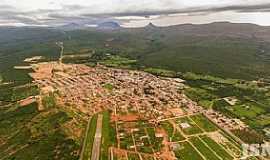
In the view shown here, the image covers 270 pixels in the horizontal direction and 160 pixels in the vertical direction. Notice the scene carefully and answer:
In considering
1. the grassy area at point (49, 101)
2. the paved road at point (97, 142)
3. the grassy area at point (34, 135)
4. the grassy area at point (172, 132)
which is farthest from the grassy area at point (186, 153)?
the grassy area at point (49, 101)

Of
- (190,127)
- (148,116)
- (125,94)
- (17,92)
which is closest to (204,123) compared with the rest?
(190,127)

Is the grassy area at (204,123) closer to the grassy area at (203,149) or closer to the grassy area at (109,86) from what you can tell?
the grassy area at (203,149)

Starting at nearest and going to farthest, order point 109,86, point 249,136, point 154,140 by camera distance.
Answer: point 154,140, point 249,136, point 109,86

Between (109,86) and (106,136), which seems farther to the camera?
(109,86)

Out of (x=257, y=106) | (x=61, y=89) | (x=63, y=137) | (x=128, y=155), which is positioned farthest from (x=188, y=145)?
(x=61, y=89)

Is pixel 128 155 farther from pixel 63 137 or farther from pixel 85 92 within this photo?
pixel 85 92

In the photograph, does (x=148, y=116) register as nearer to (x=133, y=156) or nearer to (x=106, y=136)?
(x=106, y=136)
